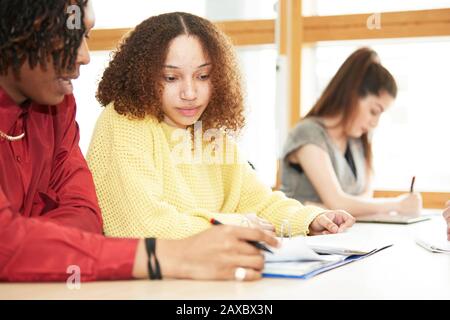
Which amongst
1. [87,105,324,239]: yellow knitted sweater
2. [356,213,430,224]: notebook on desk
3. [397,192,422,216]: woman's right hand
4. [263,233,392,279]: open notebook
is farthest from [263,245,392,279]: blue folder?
[397,192,422,216]: woman's right hand

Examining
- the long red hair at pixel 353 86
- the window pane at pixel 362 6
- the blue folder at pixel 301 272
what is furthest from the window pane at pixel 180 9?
the blue folder at pixel 301 272

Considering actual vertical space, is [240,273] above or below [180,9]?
below

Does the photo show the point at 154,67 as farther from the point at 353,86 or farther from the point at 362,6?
the point at 362,6

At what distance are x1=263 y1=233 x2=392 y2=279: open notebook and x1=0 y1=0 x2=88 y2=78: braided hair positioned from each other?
1.71 ft

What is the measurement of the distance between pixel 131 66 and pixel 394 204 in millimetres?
1384

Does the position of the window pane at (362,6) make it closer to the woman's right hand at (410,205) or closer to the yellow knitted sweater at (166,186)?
the woman's right hand at (410,205)

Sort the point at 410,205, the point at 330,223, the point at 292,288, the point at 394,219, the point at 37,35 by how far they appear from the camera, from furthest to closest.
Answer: the point at 410,205
the point at 394,219
the point at 330,223
the point at 37,35
the point at 292,288

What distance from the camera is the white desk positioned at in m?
1.07

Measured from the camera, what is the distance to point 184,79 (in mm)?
1758

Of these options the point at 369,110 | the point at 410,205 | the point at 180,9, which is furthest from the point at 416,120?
the point at 180,9

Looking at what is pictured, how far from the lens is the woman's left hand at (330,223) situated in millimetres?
1849

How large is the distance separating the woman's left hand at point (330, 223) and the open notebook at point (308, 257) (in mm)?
285

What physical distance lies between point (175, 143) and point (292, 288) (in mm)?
748
